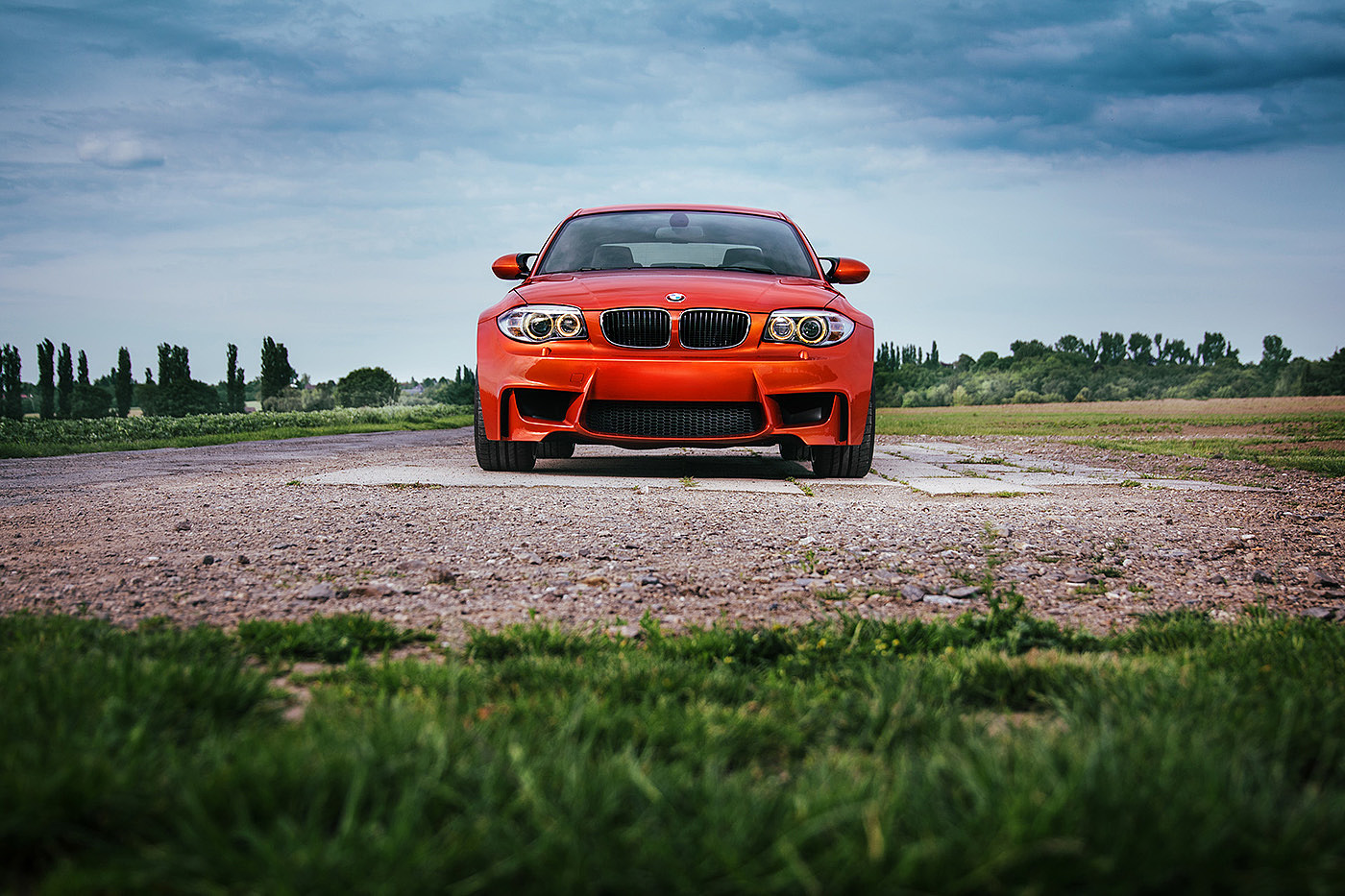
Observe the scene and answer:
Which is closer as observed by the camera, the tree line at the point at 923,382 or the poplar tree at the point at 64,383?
the tree line at the point at 923,382

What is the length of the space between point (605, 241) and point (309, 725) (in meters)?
5.71

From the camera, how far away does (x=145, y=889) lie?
3.17 ft

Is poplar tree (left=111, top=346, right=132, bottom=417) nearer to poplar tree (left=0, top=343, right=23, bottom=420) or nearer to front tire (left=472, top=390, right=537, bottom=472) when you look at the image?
poplar tree (left=0, top=343, right=23, bottom=420)

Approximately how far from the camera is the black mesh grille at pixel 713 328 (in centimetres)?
523

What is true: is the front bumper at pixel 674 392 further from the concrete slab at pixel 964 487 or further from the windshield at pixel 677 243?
the windshield at pixel 677 243

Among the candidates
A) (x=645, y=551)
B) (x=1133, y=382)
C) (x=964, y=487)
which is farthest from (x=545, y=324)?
(x=1133, y=382)

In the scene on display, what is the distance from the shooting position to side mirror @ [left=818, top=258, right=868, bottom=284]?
6.58 meters

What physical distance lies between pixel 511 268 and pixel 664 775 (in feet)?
19.0

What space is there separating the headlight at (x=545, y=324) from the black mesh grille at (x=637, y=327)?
0.17m

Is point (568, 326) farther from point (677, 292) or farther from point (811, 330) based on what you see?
point (811, 330)

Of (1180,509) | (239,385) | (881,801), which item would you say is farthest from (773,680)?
(239,385)

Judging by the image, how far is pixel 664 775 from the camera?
1206 millimetres

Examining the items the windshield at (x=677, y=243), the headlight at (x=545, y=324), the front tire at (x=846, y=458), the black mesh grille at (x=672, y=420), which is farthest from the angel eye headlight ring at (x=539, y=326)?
the front tire at (x=846, y=458)

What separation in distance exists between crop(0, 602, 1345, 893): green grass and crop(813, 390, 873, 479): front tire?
389cm
